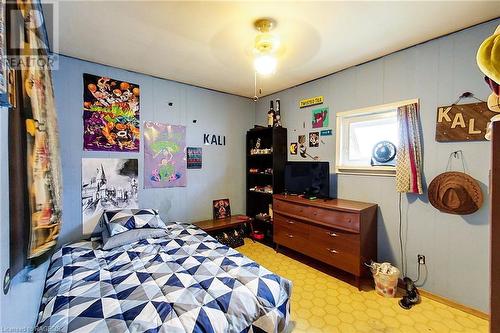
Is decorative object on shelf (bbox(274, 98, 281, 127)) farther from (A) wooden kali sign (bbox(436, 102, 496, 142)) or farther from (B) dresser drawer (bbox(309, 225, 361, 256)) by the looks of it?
(A) wooden kali sign (bbox(436, 102, 496, 142))

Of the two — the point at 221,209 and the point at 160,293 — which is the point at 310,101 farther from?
the point at 160,293

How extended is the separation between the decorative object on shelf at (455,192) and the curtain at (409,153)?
0.13 m

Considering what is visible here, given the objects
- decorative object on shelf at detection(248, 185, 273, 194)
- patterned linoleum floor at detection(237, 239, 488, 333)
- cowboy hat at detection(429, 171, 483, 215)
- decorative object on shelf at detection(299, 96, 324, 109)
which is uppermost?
decorative object on shelf at detection(299, 96, 324, 109)

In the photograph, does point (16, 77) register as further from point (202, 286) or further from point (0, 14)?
point (202, 286)

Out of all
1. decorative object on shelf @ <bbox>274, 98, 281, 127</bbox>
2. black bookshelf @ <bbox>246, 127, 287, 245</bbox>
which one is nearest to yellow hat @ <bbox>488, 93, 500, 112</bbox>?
black bookshelf @ <bbox>246, 127, 287, 245</bbox>

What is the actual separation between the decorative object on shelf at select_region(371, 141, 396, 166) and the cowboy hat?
461 millimetres

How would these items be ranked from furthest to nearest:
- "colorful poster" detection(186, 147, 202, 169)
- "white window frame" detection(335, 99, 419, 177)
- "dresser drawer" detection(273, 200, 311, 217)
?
"colorful poster" detection(186, 147, 202, 169) < "dresser drawer" detection(273, 200, 311, 217) < "white window frame" detection(335, 99, 419, 177)

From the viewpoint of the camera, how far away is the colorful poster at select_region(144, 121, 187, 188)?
296 cm

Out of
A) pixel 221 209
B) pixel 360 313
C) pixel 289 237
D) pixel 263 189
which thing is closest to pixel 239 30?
pixel 263 189

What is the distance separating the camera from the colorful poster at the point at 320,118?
3024mm

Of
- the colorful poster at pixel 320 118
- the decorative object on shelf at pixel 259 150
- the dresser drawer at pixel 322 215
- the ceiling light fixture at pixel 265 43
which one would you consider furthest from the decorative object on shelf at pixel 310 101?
the dresser drawer at pixel 322 215

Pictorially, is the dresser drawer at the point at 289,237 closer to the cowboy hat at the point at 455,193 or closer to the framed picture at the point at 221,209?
the framed picture at the point at 221,209

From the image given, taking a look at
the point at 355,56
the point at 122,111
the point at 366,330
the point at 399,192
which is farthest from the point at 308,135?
the point at 122,111

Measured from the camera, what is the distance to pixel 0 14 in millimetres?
566
